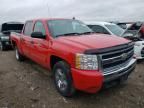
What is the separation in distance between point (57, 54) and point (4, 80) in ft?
8.14

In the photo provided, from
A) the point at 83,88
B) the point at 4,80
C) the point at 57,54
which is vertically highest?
the point at 57,54

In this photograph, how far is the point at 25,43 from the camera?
7039 millimetres

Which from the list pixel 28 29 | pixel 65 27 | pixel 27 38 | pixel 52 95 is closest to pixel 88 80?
pixel 52 95

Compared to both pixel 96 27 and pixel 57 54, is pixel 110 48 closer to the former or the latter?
pixel 57 54

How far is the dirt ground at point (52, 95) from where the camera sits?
4391 millimetres

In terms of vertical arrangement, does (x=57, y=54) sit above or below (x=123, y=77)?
above

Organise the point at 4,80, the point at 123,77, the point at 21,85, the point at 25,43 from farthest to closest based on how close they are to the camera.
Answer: the point at 25,43 < the point at 4,80 < the point at 21,85 < the point at 123,77

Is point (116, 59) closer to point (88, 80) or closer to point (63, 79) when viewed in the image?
point (88, 80)

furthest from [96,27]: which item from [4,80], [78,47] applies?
[78,47]

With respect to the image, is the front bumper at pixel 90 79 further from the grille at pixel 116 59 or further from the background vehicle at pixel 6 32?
the background vehicle at pixel 6 32

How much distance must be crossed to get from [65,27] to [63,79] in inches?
67.2

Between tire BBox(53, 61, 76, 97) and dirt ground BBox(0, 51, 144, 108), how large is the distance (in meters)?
0.18

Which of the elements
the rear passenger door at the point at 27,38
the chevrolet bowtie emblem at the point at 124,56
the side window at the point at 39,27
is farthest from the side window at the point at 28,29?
the chevrolet bowtie emblem at the point at 124,56

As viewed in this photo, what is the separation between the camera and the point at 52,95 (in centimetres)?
490
